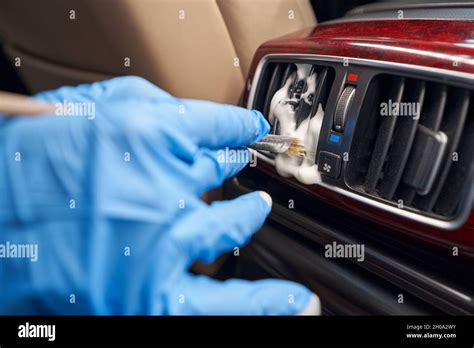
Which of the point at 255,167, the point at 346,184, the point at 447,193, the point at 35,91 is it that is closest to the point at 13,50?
the point at 35,91

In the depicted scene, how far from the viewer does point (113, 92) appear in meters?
0.57

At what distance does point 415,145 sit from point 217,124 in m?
0.33

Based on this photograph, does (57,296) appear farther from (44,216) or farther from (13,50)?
(13,50)

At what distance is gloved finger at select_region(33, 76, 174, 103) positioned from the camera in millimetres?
559

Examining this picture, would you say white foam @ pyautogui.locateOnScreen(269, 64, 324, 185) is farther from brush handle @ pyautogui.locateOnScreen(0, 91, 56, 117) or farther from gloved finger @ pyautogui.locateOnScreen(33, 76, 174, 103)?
brush handle @ pyautogui.locateOnScreen(0, 91, 56, 117)

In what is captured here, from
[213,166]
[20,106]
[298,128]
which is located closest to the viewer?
[20,106]

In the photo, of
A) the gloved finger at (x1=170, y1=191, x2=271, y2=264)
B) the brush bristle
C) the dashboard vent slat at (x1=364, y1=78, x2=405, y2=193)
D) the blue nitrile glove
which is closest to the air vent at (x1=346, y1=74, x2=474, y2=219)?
the dashboard vent slat at (x1=364, y1=78, x2=405, y2=193)

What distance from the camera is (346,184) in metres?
0.70

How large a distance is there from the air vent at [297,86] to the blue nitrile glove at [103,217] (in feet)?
1.19

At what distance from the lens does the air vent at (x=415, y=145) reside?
588mm

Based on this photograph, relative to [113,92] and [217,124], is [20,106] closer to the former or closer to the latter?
[113,92]

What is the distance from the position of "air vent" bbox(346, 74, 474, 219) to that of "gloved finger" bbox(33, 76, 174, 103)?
14.3 inches

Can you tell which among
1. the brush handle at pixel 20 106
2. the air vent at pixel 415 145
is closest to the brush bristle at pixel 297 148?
the air vent at pixel 415 145

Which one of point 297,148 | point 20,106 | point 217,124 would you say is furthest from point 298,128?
point 20,106
